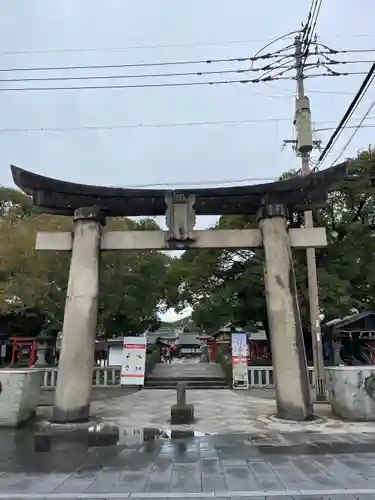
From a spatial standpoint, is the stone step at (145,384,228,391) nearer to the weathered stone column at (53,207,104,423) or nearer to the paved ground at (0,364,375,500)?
the paved ground at (0,364,375,500)

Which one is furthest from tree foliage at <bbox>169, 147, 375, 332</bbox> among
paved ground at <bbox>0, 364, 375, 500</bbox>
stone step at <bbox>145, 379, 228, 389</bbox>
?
paved ground at <bbox>0, 364, 375, 500</bbox>

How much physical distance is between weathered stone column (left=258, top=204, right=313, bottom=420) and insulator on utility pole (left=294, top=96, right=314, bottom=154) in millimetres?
3981

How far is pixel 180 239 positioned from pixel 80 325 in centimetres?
324

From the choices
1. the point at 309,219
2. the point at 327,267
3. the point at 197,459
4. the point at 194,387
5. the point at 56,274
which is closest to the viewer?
the point at 197,459

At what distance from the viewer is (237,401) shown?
48.4 feet

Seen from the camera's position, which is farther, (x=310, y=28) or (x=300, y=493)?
(x=310, y=28)

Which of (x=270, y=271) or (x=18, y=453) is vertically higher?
(x=270, y=271)

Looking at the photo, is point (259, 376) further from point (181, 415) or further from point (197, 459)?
point (197, 459)

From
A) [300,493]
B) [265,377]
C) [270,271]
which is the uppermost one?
[270,271]

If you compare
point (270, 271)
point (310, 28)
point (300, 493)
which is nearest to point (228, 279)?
point (270, 271)

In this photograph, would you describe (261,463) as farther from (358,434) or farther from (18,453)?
(18,453)

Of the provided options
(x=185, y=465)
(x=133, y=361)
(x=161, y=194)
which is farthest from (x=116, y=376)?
(x=185, y=465)

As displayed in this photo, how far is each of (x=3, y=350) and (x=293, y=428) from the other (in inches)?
853

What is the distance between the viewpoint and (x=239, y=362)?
709 inches
